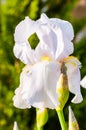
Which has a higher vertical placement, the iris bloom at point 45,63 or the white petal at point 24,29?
the white petal at point 24,29

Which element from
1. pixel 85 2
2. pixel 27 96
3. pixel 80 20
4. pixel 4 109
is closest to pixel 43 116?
pixel 27 96

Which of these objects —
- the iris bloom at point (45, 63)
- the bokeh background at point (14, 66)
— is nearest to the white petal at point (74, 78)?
the iris bloom at point (45, 63)

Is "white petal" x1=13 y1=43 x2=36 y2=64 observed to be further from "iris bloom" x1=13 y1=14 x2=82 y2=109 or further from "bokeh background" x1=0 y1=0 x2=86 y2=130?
"bokeh background" x1=0 y1=0 x2=86 y2=130

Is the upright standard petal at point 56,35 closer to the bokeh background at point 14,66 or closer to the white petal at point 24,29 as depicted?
the white petal at point 24,29

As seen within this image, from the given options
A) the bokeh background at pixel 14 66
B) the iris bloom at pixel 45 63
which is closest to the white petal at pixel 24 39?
the iris bloom at pixel 45 63

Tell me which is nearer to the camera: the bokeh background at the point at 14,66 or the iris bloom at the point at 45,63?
the iris bloom at the point at 45,63

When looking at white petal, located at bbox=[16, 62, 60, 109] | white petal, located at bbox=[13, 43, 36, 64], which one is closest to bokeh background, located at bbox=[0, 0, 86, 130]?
white petal, located at bbox=[13, 43, 36, 64]

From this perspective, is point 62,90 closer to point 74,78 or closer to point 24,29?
point 74,78
